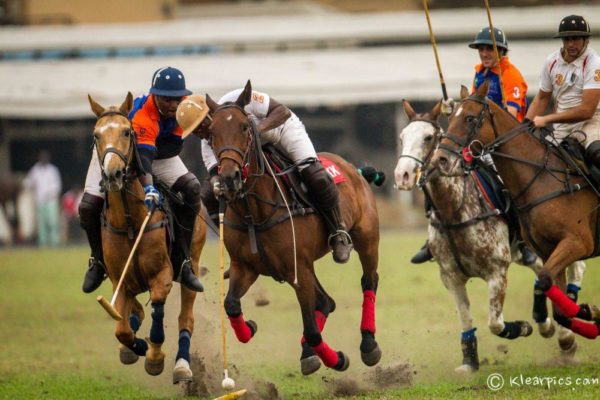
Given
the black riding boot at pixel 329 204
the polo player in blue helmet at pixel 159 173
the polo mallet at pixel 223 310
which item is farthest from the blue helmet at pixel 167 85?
the black riding boot at pixel 329 204

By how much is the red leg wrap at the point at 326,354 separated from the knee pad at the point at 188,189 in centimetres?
213

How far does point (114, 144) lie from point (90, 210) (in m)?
0.99

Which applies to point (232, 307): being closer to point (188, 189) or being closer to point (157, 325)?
point (157, 325)

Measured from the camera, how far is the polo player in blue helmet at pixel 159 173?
10148 mm

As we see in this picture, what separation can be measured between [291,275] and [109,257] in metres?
1.68

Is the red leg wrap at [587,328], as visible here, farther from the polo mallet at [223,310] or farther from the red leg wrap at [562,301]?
the polo mallet at [223,310]

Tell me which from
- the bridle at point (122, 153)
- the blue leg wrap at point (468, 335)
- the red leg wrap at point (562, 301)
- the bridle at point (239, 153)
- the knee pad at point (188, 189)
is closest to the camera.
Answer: the bridle at point (239, 153)

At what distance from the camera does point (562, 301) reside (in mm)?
9781

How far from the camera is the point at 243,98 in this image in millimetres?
9453

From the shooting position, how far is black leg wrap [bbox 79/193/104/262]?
→ 33.8ft

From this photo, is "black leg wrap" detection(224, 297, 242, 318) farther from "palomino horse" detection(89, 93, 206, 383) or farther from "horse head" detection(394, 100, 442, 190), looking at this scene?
"horse head" detection(394, 100, 442, 190)

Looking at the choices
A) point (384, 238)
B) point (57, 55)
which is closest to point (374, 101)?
point (384, 238)

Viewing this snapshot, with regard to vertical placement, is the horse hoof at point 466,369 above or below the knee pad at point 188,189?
below

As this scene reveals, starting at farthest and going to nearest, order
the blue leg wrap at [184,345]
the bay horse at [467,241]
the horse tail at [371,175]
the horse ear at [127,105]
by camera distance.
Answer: the horse tail at [371,175] < the bay horse at [467,241] < the blue leg wrap at [184,345] < the horse ear at [127,105]
